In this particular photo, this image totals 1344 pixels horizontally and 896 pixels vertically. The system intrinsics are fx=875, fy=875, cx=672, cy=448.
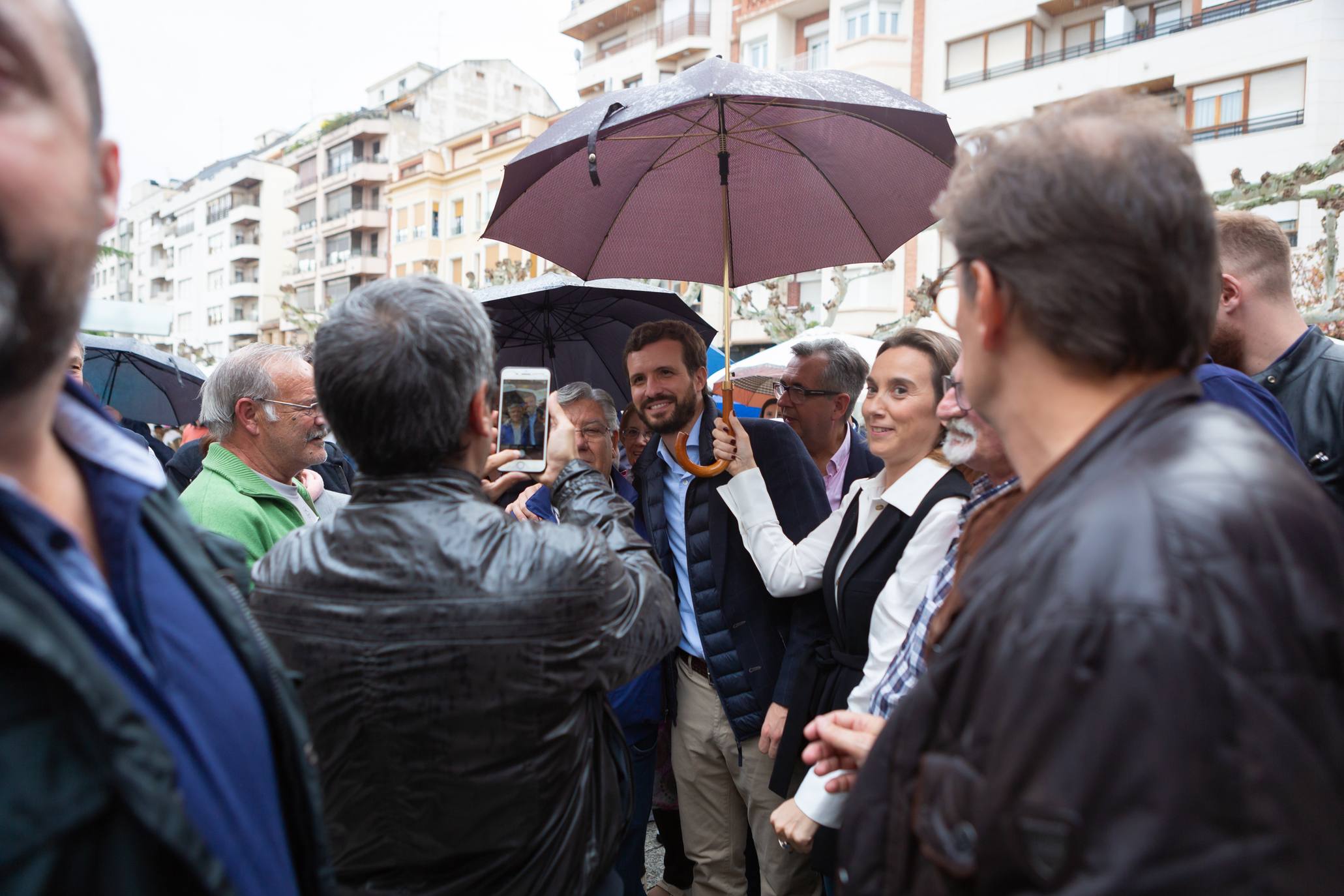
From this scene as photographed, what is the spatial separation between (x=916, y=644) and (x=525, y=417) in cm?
117

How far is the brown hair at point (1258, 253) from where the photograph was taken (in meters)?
3.17

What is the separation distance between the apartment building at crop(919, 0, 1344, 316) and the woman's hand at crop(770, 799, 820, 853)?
16238 millimetres

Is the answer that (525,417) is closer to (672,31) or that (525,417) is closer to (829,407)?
(829,407)

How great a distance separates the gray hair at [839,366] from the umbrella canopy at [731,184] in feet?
4.06

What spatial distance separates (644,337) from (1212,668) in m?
3.06

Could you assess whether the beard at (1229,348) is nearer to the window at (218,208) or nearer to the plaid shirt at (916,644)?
the plaid shirt at (916,644)

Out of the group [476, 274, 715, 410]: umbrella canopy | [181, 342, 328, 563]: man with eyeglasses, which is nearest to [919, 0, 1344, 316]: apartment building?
[476, 274, 715, 410]: umbrella canopy

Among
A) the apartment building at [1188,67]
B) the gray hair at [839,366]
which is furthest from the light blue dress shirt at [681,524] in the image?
the apartment building at [1188,67]

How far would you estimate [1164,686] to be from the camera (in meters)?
0.96

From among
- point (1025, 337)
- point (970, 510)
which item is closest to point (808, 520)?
point (970, 510)

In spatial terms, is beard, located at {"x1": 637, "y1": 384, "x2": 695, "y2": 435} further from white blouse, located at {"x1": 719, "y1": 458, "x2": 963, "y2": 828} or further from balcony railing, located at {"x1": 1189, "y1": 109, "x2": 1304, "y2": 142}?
balcony railing, located at {"x1": 1189, "y1": 109, "x2": 1304, "y2": 142}

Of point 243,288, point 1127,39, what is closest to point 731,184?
point 1127,39

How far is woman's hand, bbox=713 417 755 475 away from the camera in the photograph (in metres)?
3.31

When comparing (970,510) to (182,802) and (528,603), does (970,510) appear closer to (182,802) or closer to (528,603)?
(528,603)
